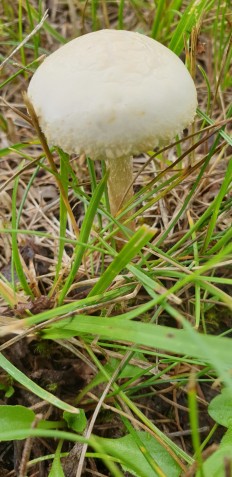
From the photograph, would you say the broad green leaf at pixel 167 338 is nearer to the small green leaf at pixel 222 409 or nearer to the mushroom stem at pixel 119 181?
the small green leaf at pixel 222 409

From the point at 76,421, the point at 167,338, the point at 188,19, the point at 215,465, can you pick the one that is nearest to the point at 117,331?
the point at 167,338

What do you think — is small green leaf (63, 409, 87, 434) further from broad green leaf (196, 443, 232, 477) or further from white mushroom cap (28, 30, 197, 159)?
white mushroom cap (28, 30, 197, 159)


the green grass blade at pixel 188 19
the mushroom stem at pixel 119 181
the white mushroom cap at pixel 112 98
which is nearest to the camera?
the white mushroom cap at pixel 112 98

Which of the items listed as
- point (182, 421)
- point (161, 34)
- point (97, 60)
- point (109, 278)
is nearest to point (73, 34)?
point (161, 34)

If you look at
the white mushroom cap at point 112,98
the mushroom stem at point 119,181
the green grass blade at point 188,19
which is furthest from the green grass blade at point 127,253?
the green grass blade at point 188,19

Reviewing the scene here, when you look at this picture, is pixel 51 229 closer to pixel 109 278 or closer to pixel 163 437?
pixel 109 278

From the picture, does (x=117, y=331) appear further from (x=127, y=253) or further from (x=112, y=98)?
(x=112, y=98)

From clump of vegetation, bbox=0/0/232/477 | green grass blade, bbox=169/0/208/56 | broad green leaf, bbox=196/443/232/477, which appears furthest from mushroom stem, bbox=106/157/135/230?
broad green leaf, bbox=196/443/232/477
